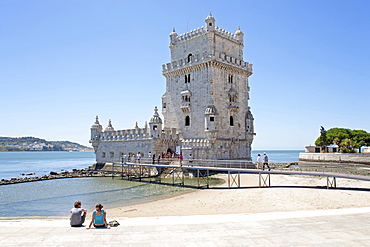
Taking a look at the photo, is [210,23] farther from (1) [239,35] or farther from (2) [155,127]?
(2) [155,127]

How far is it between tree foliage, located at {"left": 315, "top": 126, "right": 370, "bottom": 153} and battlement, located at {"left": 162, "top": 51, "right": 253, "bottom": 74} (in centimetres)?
4498

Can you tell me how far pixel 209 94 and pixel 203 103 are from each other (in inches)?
49.5

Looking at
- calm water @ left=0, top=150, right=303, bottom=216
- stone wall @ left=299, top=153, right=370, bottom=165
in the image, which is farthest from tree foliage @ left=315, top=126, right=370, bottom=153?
calm water @ left=0, top=150, right=303, bottom=216

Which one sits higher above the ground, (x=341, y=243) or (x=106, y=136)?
(x=106, y=136)

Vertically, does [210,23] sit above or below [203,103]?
above

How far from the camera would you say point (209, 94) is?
103ft

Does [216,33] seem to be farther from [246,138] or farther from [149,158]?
[149,158]

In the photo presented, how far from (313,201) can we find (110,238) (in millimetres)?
11400

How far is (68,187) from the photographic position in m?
27.7

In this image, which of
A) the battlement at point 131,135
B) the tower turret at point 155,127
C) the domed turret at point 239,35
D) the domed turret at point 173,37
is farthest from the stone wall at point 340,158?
the domed turret at point 173,37

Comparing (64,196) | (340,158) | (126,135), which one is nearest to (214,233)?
(64,196)

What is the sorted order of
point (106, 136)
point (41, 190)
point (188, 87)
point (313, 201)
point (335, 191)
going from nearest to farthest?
1. point (313, 201)
2. point (335, 191)
3. point (41, 190)
4. point (188, 87)
5. point (106, 136)

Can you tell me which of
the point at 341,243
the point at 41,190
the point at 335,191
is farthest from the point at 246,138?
the point at 341,243

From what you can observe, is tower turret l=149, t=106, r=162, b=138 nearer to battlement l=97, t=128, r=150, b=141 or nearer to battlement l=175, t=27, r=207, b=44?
battlement l=97, t=128, r=150, b=141
